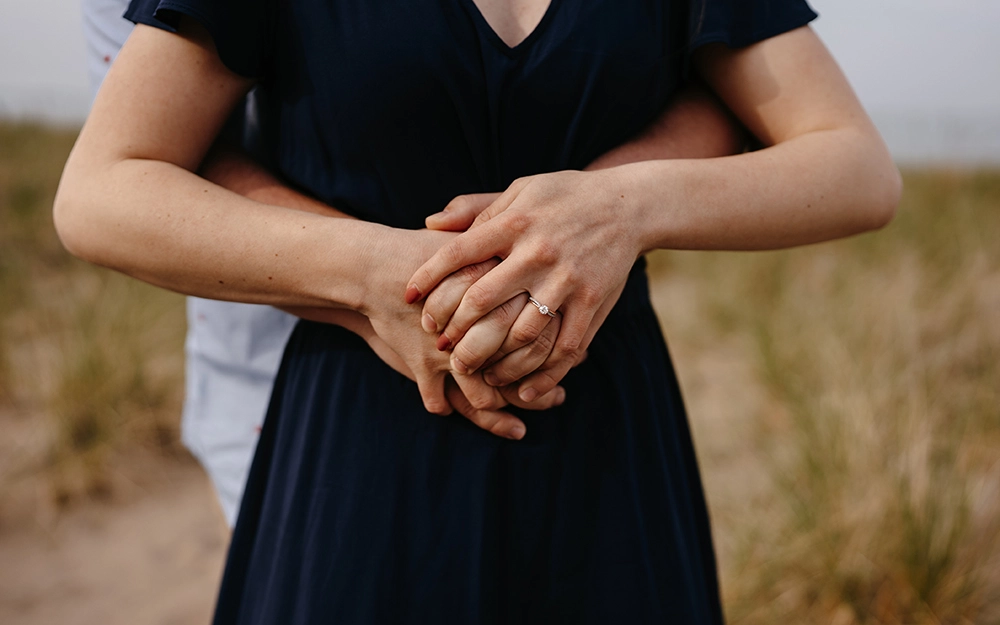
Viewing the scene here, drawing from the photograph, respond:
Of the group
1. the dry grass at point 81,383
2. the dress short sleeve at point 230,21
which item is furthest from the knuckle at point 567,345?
the dry grass at point 81,383

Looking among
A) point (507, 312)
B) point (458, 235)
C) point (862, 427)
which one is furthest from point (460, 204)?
point (862, 427)

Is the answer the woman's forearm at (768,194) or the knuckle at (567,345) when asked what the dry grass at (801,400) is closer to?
the woman's forearm at (768,194)

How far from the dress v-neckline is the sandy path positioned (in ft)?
9.00

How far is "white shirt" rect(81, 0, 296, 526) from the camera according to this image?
1.73m

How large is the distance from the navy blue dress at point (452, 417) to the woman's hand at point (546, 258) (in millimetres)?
144

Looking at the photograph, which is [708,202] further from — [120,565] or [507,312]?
[120,565]

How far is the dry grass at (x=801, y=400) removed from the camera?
9.56ft

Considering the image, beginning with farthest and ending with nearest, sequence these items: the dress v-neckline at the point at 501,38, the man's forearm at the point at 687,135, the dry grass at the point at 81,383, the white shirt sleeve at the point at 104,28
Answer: the dry grass at the point at 81,383 < the white shirt sleeve at the point at 104,28 < the man's forearm at the point at 687,135 < the dress v-neckline at the point at 501,38

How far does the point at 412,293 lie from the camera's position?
39.6 inches

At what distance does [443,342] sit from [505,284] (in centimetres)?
12

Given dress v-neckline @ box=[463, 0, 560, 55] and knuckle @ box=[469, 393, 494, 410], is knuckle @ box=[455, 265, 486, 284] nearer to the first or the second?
knuckle @ box=[469, 393, 494, 410]

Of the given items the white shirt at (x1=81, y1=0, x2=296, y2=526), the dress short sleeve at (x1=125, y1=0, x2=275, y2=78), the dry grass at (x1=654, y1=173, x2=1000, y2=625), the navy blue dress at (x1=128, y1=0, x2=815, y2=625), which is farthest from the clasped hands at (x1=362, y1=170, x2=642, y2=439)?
the dry grass at (x1=654, y1=173, x2=1000, y2=625)

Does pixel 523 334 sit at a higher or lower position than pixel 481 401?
higher

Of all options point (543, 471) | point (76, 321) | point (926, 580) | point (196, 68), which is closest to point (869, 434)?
point (926, 580)
